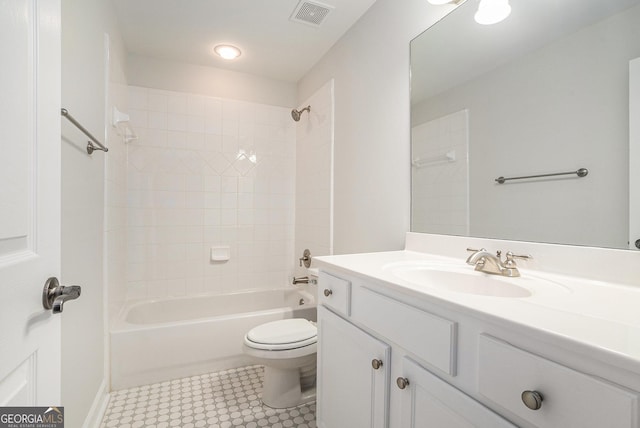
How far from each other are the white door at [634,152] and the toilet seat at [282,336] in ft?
4.56

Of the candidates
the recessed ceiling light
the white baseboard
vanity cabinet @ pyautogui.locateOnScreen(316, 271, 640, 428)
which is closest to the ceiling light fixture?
vanity cabinet @ pyautogui.locateOnScreen(316, 271, 640, 428)

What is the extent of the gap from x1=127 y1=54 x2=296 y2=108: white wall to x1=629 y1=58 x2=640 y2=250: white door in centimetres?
251

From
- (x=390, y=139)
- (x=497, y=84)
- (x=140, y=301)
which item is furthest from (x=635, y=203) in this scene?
(x=140, y=301)

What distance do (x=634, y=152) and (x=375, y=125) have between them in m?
1.16

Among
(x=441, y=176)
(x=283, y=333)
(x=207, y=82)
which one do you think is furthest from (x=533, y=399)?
(x=207, y=82)

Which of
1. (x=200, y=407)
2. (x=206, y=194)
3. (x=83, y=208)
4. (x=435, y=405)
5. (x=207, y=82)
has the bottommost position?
(x=200, y=407)

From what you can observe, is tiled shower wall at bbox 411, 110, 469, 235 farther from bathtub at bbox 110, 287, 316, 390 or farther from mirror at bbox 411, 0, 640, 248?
bathtub at bbox 110, 287, 316, 390

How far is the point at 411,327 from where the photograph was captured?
0.78 m

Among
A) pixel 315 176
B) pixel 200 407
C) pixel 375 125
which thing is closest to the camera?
pixel 200 407

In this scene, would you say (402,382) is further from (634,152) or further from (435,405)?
(634,152)

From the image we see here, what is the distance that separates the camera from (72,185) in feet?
3.80

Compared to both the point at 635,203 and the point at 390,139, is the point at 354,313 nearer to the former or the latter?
the point at 635,203

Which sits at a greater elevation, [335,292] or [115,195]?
[115,195]

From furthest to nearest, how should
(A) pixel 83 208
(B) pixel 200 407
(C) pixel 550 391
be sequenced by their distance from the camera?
1. (B) pixel 200 407
2. (A) pixel 83 208
3. (C) pixel 550 391
